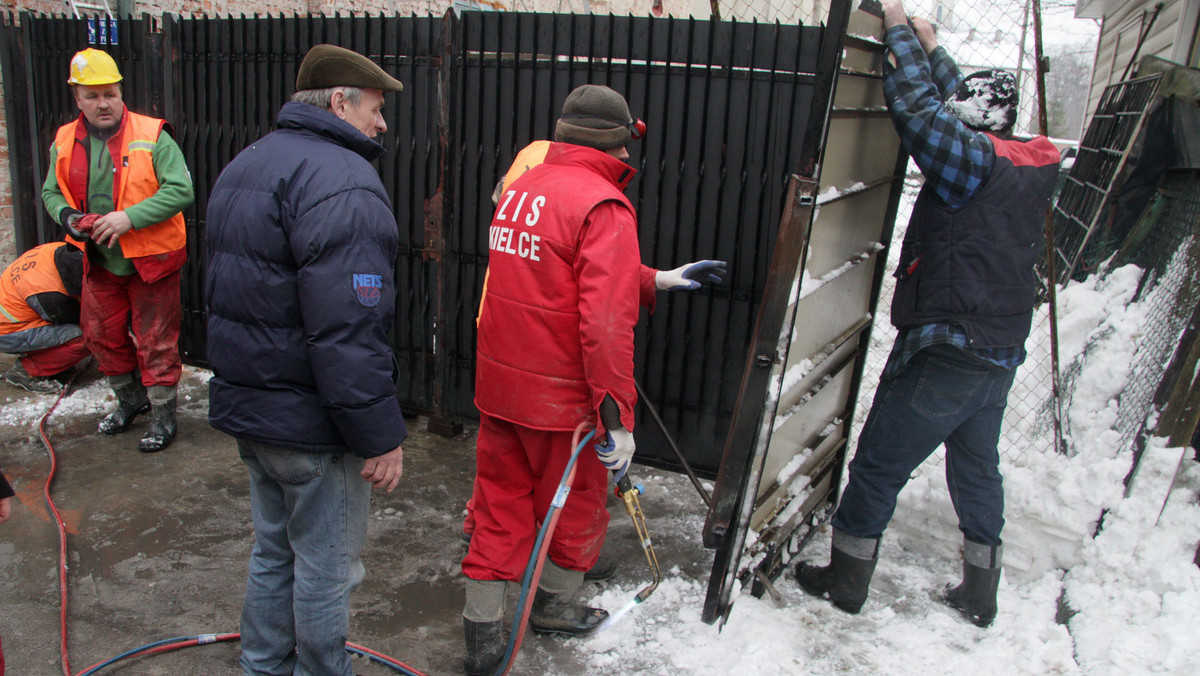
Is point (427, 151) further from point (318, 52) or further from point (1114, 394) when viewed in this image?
point (1114, 394)

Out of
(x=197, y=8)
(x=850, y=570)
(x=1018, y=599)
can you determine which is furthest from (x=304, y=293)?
(x=197, y=8)

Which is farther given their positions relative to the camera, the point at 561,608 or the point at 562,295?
the point at 561,608

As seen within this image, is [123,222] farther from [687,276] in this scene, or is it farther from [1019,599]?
[1019,599]

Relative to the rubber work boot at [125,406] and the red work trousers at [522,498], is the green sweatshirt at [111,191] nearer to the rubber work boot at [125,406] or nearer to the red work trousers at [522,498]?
the rubber work boot at [125,406]

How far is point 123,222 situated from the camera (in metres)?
4.01

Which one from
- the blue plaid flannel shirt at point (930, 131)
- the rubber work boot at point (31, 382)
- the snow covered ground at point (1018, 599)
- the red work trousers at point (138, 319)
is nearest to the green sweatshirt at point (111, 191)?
the red work trousers at point (138, 319)

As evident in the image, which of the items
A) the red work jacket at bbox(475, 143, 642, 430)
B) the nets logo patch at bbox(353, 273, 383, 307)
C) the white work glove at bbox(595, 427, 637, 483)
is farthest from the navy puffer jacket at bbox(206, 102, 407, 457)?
the white work glove at bbox(595, 427, 637, 483)

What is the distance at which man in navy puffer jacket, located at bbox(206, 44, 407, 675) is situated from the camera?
6.86ft

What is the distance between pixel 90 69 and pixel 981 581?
4.85 meters

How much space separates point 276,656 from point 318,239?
1.38 m

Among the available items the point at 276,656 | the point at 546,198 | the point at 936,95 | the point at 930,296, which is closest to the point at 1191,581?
the point at 930,296

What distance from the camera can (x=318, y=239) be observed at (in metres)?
2.06

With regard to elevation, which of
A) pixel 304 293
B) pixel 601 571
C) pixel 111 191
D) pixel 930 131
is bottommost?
pixel 601 571

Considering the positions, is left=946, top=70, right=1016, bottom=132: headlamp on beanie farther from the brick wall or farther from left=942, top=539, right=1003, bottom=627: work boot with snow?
the brick wall
